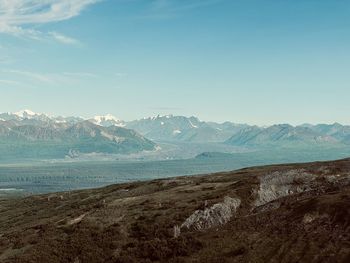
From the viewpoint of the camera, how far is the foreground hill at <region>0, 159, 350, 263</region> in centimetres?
5484

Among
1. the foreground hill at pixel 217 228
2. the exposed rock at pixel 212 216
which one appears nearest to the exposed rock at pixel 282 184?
the foreground hill at pixel 217 228

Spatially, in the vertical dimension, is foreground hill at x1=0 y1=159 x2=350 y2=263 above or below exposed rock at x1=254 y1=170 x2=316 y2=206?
below

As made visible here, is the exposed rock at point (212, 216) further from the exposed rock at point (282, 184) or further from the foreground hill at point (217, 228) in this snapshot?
the exposed rock at point (282, 184)

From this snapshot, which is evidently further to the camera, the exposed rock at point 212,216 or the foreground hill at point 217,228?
the exposed rock at point 212,216

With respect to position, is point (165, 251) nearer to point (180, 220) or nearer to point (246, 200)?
point (180, 220)

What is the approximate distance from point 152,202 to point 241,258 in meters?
40.9

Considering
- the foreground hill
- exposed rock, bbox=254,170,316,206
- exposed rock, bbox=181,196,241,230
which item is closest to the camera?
the foreground hill

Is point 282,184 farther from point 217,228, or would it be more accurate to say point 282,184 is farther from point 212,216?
point 217,228

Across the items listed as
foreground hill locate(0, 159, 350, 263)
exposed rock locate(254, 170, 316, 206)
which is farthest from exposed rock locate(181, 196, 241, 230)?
exposed rock locate(254, 170, 316, 206)

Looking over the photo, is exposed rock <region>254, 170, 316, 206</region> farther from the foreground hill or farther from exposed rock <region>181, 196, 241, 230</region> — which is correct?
exposed rock <region>181, 196, 241, 230</region>

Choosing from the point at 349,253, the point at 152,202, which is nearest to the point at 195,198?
the point at 152,202

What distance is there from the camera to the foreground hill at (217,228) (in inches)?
2159

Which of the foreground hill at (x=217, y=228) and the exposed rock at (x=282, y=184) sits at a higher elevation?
the exposed rock at (x=282, y=184)

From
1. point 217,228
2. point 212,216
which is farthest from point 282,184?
point 217,228
